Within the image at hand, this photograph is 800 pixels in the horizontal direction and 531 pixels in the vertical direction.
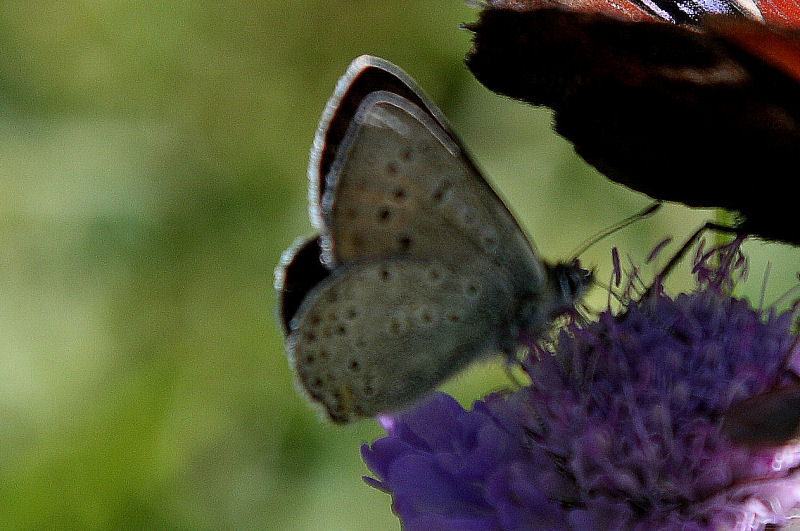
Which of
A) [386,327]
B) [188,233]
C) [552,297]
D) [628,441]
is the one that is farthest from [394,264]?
[188,233]

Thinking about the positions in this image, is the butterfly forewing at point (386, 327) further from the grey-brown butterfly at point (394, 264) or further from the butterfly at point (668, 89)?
the butterfly at point (668, 89)

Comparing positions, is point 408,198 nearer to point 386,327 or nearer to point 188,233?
point 386,327

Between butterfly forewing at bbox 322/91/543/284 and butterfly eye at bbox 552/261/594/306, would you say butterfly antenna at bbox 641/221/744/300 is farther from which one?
butterfly forewing at bbox 322/91/543/284

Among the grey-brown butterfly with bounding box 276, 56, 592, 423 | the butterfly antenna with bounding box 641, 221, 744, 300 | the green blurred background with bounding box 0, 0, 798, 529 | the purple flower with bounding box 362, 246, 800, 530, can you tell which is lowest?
the purple flower with bounding box 362, 246, 800, 530

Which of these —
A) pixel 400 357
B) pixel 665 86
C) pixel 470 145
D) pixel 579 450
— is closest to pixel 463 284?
pixel 400 357

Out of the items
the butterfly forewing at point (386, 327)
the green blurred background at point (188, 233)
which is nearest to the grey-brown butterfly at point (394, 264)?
the butterfly forewing at point (386, 327)

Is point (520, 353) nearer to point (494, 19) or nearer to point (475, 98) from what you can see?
point (494, 19)

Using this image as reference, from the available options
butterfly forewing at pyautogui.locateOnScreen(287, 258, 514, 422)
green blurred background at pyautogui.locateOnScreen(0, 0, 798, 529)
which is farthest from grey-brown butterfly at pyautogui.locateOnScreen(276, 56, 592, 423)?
green blurred background at pyautogui.locateOnScreen(0, 0, 798, 529)
